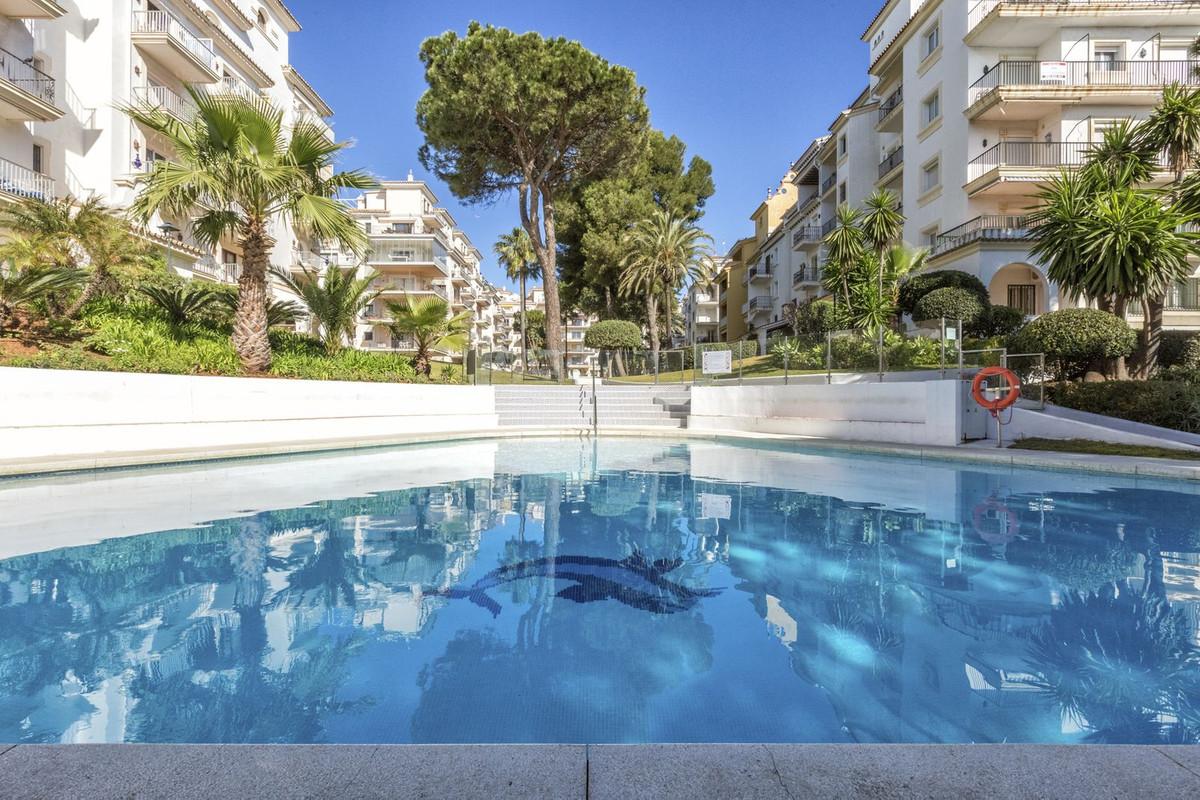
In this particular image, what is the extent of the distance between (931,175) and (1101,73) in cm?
615

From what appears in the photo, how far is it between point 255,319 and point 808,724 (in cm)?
1378

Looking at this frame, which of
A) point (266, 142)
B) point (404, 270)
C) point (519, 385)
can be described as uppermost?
point (404, 270)

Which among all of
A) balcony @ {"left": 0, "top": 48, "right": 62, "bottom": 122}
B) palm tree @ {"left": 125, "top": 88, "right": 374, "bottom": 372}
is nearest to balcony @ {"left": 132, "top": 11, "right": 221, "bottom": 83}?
balcony @ {"left": 0, "top": 48, "right": 62, "bottom": 122}

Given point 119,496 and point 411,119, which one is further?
point 411,119

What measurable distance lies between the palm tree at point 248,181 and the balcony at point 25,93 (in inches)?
363

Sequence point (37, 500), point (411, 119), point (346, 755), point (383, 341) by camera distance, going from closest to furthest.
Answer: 1. point (346, 755)
2. point (37, 500)
3. point (411, 119)
4. point (383, 341)

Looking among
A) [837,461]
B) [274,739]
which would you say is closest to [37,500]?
[274,739]

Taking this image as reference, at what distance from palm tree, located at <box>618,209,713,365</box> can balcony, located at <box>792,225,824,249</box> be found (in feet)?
19.8

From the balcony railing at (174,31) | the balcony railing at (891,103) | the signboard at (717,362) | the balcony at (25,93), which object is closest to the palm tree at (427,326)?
the signboard at (717,362)

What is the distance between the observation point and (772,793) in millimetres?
1895

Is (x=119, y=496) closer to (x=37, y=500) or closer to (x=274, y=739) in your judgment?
(x=37, y=500)

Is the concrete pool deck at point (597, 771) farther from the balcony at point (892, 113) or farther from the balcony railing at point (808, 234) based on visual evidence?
the balcony railing at point (808, 234)

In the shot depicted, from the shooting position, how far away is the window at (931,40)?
1010 inches

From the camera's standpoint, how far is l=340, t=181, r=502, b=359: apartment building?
44.3 metres
